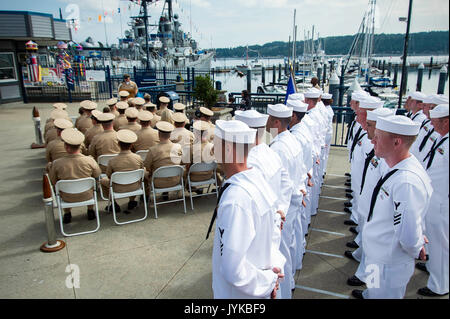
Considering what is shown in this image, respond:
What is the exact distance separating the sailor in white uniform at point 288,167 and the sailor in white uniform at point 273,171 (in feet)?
1.16

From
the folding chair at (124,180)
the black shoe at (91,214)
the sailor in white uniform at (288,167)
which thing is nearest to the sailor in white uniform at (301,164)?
the sailor in white uniform at (288,167)

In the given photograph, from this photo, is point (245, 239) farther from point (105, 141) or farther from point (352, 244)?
point (105, 141)

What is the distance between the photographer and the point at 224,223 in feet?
6.24

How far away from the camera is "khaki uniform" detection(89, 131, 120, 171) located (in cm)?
627

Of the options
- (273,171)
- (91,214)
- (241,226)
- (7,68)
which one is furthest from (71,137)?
(7,68)

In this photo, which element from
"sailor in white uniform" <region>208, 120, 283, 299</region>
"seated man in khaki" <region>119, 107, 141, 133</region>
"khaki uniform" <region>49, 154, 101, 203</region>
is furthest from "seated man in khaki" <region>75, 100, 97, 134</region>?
"sailor in white uniform" <region>208, 120, 283, 299</region>

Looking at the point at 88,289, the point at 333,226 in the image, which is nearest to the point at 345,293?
the point at 333,226

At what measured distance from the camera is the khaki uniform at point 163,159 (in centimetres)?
559

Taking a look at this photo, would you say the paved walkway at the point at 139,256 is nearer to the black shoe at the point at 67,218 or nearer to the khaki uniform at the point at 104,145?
the black shoe at the point at 67,218

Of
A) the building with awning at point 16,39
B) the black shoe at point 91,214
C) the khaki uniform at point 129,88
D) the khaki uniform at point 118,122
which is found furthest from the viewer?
the building with awning at point 16,39

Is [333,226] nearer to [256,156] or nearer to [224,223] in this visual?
[256,156]

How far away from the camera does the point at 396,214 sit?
8.41ft

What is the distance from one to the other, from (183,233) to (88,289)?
64.9 inches
